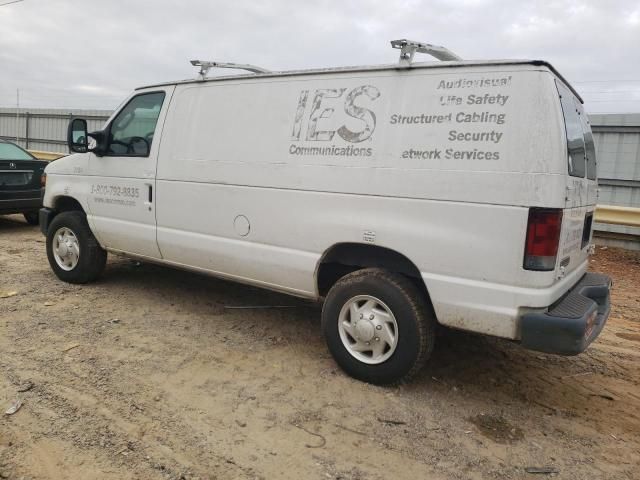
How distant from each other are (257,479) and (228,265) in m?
2.04

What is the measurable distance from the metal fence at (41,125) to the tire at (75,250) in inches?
471

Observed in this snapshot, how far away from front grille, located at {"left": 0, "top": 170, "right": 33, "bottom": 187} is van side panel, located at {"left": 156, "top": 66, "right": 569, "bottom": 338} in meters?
5.09

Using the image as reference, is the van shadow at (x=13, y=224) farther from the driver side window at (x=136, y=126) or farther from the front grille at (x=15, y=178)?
the driver side window at (x=136, y=126)

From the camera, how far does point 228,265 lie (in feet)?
14.1

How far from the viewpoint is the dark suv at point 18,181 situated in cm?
821

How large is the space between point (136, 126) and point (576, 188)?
13.0 feet

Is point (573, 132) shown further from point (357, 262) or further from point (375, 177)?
point (357, 262)

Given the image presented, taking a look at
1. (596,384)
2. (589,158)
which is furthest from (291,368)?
(589,158)

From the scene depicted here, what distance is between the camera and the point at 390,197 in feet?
11.0

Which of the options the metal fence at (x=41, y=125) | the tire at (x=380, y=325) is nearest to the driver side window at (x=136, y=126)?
the tire at (x=380, y=325)

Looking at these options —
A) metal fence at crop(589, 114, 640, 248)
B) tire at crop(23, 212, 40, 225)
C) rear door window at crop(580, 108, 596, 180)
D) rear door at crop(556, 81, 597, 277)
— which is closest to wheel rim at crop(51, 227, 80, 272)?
tire at crop(23, 212, 40, 225)

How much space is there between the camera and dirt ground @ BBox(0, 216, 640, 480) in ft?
8.96

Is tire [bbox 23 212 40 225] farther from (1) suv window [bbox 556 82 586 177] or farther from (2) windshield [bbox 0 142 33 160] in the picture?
(1) suv window [bbox 556 82 586 177]

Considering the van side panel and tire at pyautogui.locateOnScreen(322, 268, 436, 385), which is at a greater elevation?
the van side panel
